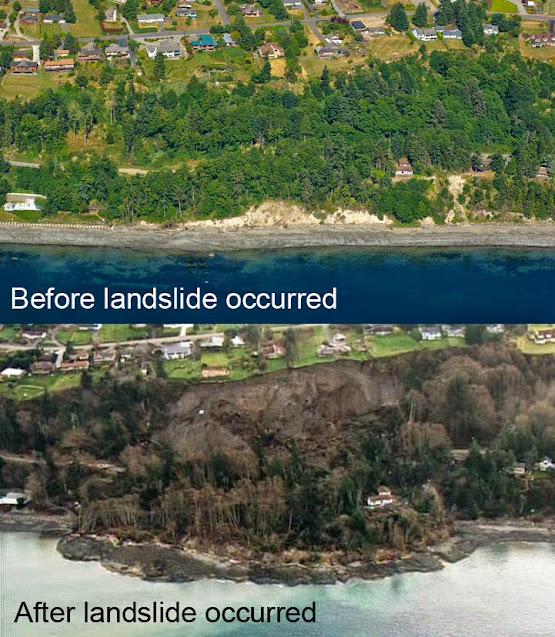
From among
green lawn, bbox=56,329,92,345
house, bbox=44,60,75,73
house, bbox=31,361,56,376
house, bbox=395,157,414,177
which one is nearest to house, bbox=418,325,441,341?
green lawn, bbox=56,329,92,345

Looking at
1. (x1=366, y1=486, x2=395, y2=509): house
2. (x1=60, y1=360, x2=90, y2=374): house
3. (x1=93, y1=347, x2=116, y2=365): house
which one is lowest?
(x1=366, y1=486, x2=395, y2=509): house

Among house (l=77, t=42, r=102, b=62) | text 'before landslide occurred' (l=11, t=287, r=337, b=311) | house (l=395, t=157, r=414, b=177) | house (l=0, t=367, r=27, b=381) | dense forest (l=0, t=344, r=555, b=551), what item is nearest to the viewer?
dense forest (l=0, t=344, r=555, b=551)

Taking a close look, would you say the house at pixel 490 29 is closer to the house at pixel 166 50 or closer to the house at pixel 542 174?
the house at pixel 542 174

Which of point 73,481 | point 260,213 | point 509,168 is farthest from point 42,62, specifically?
point 73,481

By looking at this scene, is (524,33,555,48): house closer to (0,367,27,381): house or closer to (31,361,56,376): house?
(31,361,56,376): house

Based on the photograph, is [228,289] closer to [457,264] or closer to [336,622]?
[457,264]

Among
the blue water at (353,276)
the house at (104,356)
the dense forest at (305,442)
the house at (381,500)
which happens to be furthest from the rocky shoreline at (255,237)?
the house at (381,500)

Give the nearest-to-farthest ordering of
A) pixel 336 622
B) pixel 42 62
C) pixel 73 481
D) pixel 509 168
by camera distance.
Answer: pixel 336 622
pixel 73 481
pixel 509 168
pixel 42 62
